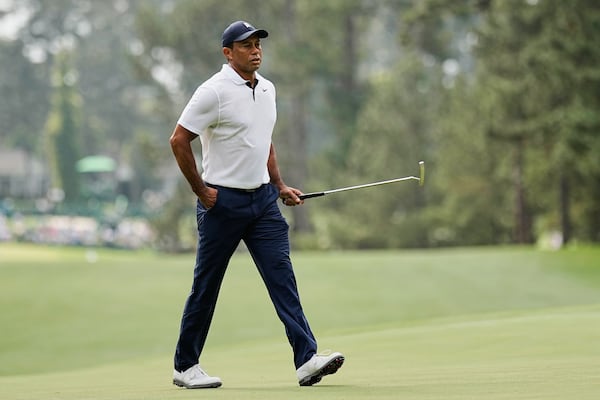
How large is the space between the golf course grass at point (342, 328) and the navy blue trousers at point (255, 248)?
0.34m

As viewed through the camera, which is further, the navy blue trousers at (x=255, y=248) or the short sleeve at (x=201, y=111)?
the navy blue trousers at (x=255, y=248)

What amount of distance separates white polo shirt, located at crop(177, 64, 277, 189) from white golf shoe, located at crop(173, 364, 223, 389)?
3.28 ft

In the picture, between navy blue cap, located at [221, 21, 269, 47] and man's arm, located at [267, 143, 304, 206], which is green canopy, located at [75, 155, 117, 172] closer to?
man's arm, located at [267, 143, 304, 206]

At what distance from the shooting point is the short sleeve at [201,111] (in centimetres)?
657

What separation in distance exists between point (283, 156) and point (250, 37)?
4367 cm

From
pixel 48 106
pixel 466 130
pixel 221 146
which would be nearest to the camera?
pixel 221 146

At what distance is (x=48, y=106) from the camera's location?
81.9 meters

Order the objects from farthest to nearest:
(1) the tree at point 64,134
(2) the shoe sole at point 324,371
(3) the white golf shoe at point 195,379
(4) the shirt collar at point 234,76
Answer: (1) the tree at point 64,134
(3) the white golf shoe at point 195,379
(4) the shirt collar at point 234,76
(2) the shoe sole at point 324,371

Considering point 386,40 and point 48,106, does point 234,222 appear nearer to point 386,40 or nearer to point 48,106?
point 48,106

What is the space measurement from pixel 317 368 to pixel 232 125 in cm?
126

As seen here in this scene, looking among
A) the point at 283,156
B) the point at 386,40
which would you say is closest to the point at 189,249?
the point at 283,156

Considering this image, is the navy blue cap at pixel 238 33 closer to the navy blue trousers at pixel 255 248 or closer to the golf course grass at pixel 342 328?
the navy blue trousers at pixel 255 248

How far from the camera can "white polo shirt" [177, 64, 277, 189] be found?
6594mm

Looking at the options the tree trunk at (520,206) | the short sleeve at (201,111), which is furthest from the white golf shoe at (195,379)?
the tree trunk at (520,206)
